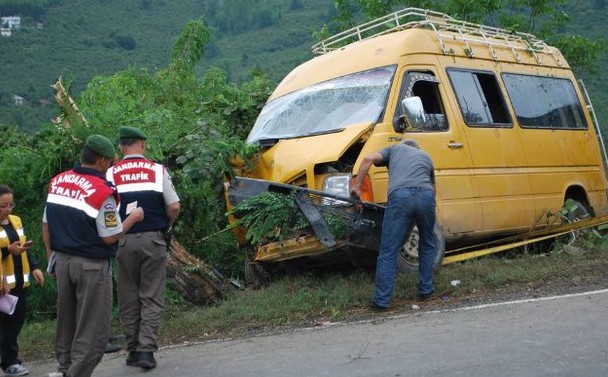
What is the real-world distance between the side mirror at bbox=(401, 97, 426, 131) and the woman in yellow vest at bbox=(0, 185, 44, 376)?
3.62 m

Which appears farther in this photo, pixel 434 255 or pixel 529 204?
pixel 529 204

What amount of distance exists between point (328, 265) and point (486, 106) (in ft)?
8.99

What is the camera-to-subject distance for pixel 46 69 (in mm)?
37906

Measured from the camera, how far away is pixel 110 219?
17.7ft

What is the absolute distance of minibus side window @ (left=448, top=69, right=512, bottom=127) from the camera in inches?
357

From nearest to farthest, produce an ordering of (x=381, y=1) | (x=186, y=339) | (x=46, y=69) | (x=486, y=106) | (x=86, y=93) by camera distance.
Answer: (x=186, y=339) < (x=486, y=106) < (x=86, y=93) < (x=381, y=1) < (x=46, y=69)

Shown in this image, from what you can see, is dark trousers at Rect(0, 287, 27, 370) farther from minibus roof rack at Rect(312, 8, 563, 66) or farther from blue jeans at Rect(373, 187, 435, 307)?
minibus roof rack at Rect(312, 8, 563, 66)

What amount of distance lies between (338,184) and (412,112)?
0.99 m

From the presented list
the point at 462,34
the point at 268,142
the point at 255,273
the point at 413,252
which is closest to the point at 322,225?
the point at 413,252

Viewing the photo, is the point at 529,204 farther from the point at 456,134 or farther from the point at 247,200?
the point at 247,200

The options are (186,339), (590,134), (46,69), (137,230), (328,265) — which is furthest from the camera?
(46,69)

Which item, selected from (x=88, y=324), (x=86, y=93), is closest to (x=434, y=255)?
(x=88, y=324)

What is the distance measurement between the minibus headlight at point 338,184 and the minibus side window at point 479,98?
194 cm

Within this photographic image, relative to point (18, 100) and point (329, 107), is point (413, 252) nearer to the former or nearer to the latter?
point (329, 107)
